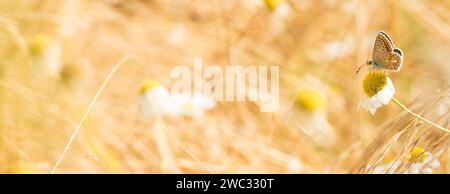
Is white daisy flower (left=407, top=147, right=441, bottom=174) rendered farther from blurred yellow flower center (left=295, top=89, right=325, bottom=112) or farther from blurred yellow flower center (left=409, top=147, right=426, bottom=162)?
blurred yellow flower center (left=295, top=89, right=325, bottom=112)

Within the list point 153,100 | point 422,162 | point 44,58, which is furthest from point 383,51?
point 44,58

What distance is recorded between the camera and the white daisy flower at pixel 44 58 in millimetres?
869

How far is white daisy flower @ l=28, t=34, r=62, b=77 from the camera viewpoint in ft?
2.85

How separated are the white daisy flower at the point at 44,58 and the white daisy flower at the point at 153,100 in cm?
17

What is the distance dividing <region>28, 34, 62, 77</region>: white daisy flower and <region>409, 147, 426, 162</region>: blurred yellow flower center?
1.73 ft

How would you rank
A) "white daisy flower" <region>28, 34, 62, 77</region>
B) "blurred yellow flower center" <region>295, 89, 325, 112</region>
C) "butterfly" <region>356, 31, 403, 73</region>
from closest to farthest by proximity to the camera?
1. "butterfly" <region>356, 31, 403, 73</region>
2. "blurred yellow flower center" <region>295, 89, 325, 112</region>
3. "white daisy flower" <region>28, 34, 62, 77</region>

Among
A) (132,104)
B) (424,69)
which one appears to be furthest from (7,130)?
(424,69)

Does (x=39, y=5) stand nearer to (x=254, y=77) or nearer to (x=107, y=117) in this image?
(x=107, y=117)

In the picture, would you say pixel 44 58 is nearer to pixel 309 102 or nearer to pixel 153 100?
pixel 153 100

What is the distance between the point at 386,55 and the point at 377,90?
0.03 metres

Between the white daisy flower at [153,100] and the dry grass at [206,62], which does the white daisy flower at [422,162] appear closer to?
the dry grass at [206,62]

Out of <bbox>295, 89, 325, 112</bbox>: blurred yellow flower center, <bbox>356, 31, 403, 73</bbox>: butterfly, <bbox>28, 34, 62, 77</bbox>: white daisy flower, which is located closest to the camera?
<bbox>356, 31, 403, 73</bbox>: butterfly

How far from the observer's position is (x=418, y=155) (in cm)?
57

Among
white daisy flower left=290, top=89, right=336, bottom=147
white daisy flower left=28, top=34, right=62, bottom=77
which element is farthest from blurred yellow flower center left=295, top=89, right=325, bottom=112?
white daisy flower left=28, top=34, right=62, bottom=77
